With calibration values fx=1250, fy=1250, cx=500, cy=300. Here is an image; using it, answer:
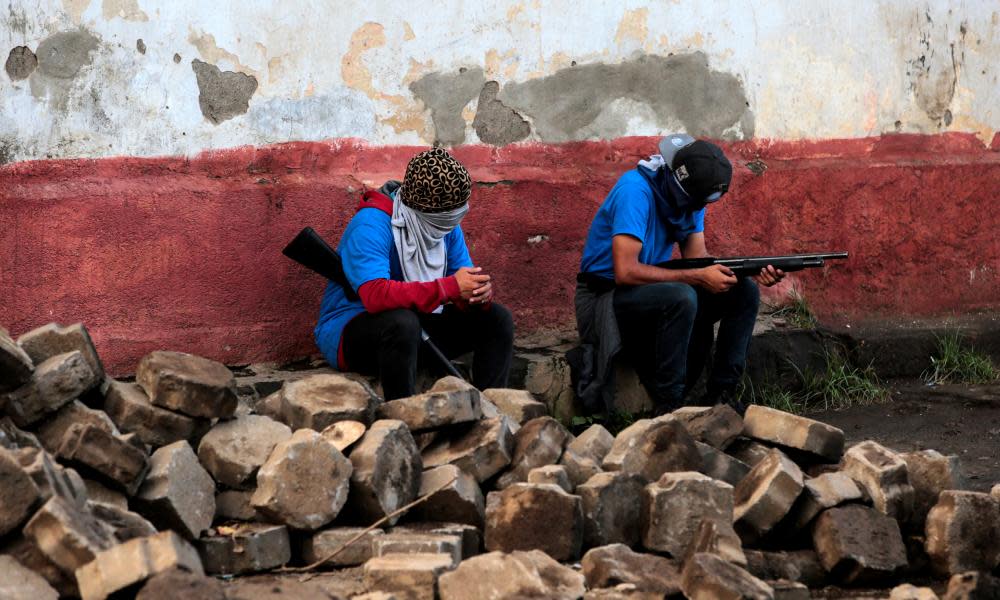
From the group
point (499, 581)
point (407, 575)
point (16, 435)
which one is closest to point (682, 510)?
point (499, 581)

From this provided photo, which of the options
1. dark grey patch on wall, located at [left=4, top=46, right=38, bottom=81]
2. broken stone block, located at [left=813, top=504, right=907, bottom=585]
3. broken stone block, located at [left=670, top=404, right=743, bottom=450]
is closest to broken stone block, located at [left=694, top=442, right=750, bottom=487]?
broken stone block, located at [left=670, top=404, right=743, bottom=450]

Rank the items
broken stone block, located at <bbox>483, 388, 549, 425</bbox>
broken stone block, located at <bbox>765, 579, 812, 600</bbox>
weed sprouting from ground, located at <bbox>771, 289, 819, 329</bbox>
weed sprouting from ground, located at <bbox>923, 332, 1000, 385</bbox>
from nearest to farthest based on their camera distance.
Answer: broken stone block, located at <bbox>765, 579, 812, 600</bbox> → broken stone block, located at <bbox>483, 388, 549, 425</bbox> → weed sprouting from ground, located at <bbox>771, 289, 819, 329</bbox> → weed sprouting from ground, located at <bbox>923, 332, 1000, 385</bbox>

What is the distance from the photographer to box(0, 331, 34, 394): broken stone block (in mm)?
3830

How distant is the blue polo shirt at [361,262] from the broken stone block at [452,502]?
1.14 meters

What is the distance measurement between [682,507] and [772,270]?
1.85 meters

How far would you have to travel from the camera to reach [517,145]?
584cm

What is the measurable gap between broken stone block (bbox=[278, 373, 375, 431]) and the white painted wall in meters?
1.46

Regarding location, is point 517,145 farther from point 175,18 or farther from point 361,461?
point 361,461

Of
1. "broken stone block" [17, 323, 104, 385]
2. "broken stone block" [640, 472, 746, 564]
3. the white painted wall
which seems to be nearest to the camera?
"broken stone block" [640, 472, 746, 564]

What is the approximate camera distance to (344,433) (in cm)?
409

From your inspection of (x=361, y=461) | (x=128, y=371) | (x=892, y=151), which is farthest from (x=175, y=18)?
(x=892, y=151)

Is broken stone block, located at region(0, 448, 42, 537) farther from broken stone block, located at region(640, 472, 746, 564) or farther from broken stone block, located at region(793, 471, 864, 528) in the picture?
broken stone block, located at region(793, 471, 864, 528)

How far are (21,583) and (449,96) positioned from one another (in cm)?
318

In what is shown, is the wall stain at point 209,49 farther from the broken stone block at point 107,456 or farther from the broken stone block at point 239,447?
the broken stone block at point 107,456
